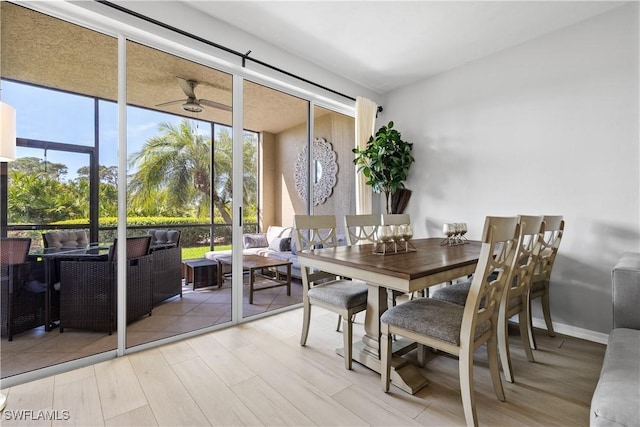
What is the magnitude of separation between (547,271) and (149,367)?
3.11 m

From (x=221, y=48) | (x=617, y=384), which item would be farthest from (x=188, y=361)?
(x=221, y=48)

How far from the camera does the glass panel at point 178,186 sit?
2365 mm

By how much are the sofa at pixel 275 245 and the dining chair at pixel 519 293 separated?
1.75 m

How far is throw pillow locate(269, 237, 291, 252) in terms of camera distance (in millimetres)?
3709

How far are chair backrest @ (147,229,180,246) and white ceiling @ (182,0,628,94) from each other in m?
1.91

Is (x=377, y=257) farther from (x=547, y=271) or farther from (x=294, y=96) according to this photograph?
(x=294, y=96)

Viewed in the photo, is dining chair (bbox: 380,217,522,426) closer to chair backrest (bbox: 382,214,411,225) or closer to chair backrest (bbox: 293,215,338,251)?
chair backrest (bbox: 293,215,338,251)

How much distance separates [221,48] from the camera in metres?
2.68

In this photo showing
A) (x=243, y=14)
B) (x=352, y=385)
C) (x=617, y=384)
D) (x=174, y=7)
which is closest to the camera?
(x=617, y=384)

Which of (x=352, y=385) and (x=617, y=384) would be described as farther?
(x=352, y=385)

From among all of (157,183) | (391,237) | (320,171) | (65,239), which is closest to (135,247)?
(65,239)

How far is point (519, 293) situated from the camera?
1976 millimetres

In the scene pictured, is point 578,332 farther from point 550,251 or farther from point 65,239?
point 65,239

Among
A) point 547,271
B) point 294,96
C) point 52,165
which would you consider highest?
point 294,96
